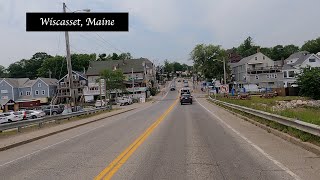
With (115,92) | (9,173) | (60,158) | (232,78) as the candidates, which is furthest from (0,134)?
(232,78)

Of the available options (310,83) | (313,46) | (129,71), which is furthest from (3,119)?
(313,46)

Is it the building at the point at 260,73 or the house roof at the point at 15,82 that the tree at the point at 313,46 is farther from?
the house roof at the point at 15,82

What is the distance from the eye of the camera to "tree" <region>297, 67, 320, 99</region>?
66688 millimetres

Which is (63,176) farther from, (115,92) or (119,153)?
(115,92)

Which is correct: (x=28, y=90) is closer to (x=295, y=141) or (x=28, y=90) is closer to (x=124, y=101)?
(x=124, y=101)

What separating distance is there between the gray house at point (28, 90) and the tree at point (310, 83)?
6775 centimetres

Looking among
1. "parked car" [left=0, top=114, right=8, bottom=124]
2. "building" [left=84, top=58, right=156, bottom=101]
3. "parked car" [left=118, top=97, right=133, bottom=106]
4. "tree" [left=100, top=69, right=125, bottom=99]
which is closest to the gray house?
"building" [left=84, top=58, right=156, bottom=101]

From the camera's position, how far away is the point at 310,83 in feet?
222

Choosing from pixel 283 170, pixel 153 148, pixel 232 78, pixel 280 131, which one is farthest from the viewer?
pixel 232 78

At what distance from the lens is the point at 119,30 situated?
24516mm

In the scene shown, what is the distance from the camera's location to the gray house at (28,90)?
111125mm

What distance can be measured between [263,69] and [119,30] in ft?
311

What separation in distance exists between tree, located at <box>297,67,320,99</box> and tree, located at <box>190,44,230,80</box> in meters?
60.5

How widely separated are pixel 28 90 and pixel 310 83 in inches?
2946
